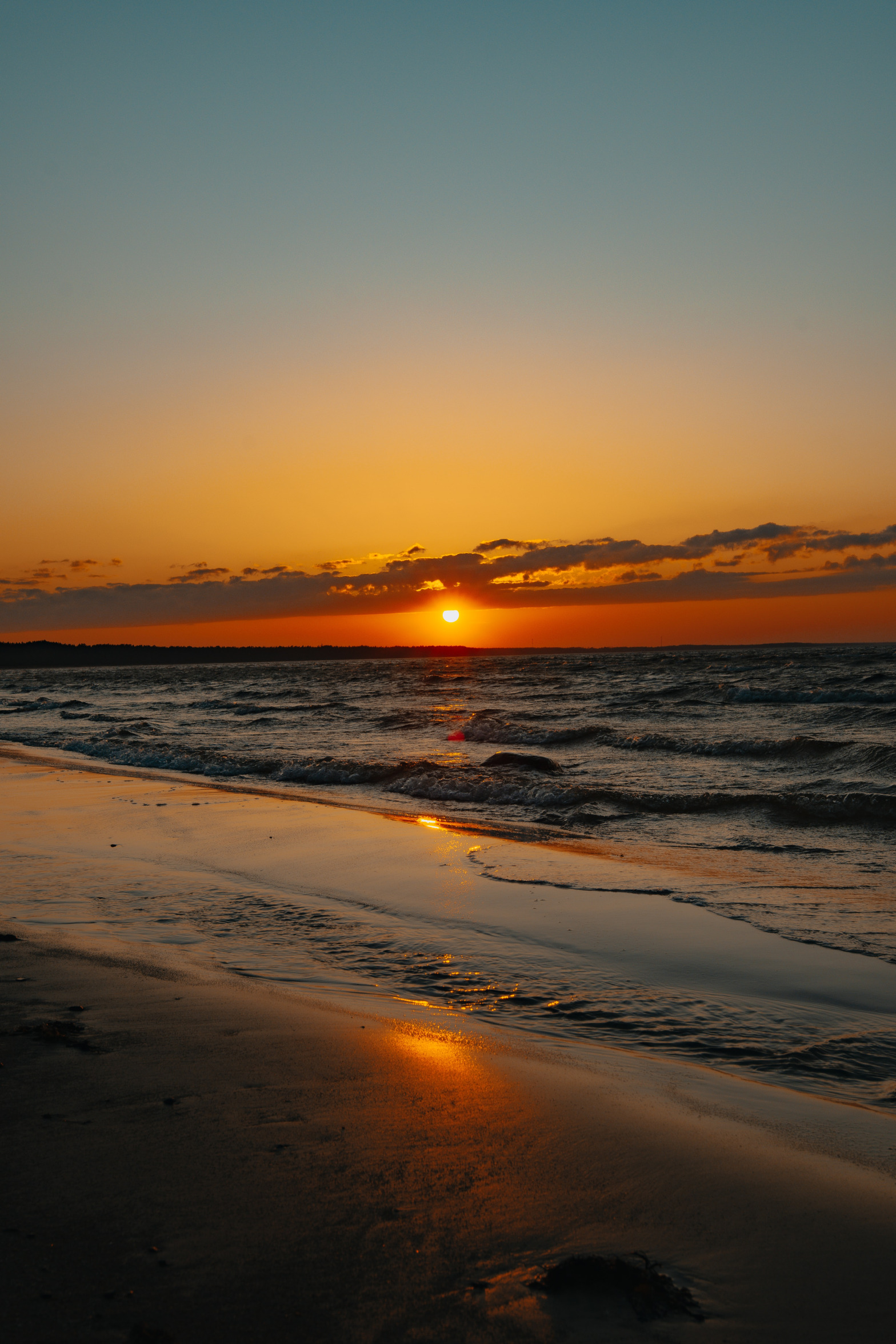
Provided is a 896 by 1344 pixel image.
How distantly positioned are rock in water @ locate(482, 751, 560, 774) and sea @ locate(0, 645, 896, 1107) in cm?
9

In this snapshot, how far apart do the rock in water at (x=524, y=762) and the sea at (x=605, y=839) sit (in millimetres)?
87

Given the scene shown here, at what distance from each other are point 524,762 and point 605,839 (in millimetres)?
6166

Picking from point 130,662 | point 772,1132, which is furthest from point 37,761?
point 130,662

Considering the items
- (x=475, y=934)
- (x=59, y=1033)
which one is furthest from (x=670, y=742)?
(x=59, y=1033)

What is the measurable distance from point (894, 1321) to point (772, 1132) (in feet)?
3.50

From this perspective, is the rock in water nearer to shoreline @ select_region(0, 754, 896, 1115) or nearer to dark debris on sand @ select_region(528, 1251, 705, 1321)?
shoreline @ select_region(0, 754, 896, 1115)

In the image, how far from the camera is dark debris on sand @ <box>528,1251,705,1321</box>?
82.9 inches

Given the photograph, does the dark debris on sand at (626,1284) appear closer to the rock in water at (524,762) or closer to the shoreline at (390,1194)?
the shoreline at (390,1194)

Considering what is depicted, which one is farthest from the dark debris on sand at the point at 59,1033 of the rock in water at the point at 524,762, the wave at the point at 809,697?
the wave at the point at 809,697

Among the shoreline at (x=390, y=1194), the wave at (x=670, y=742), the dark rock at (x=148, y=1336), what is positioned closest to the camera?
the dark rock at (x=148, y=1336)

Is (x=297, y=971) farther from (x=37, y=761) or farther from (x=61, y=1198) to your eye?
(x=37, y=761)

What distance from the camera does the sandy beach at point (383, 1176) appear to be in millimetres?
2068

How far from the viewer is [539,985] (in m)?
4.82

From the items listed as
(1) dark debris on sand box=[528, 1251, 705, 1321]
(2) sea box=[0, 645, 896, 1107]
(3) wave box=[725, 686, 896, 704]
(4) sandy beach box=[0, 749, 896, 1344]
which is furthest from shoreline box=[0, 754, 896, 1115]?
(3) wave box=[725, 686, 896, 704]
